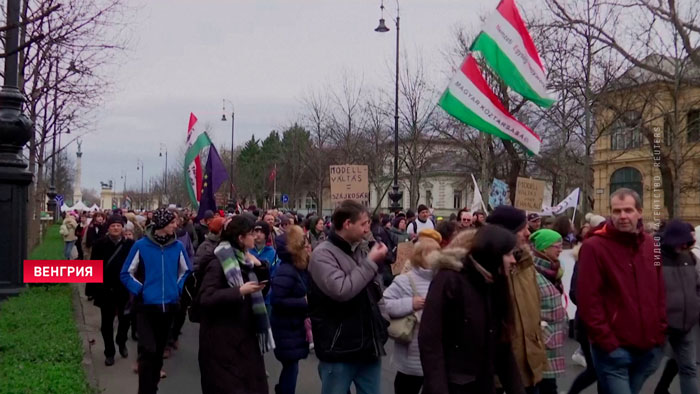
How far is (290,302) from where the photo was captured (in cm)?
582

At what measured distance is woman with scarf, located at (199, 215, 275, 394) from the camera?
4.70 m

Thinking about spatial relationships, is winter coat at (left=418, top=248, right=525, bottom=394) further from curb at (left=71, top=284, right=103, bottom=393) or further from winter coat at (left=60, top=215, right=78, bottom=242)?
winter coat at (left=60, top=215, right=78, bottom=242)

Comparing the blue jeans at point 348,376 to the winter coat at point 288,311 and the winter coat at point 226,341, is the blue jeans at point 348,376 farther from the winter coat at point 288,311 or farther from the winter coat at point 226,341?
the winter coat at point 288,311

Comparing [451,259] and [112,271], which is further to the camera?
[112,271]

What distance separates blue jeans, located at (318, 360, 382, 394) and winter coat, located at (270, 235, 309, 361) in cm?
124

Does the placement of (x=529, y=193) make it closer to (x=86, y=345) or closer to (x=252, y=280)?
(x=86, y=345)

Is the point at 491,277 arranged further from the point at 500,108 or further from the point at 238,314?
the point at 500,108

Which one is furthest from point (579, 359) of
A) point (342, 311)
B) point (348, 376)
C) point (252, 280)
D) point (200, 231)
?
point (200, 231)

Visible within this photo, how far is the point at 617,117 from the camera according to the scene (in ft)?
73.4

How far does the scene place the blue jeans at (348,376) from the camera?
14.8ft

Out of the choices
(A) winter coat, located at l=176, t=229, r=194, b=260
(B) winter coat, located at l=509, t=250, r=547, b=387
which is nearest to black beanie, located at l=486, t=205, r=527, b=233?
(B) winter coat, located at l=509, t=250, r=547, b=387

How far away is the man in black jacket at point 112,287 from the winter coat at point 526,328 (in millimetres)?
5365

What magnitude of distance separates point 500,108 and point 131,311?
4764 mm

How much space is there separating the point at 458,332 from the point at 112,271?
580cm
